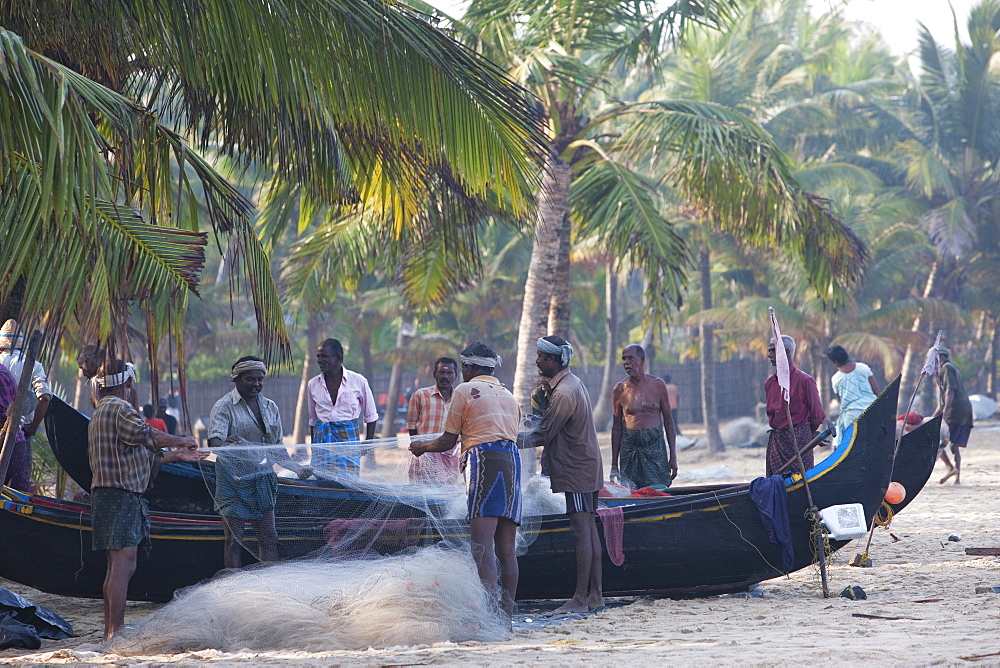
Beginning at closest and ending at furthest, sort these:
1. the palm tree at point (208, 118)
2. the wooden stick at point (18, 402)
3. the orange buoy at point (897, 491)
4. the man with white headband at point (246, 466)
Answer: the palm tree at point (208, 118), the wooden stick at point (18, 402), the man with white headband at point (246, 466), the orange buoy at point (897, 491)

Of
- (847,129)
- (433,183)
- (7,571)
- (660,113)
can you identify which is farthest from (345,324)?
(7,571)

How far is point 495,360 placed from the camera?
18.7ft

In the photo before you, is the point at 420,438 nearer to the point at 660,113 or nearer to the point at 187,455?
the point at 187,455

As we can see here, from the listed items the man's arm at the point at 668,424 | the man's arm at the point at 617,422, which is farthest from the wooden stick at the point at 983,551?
the man's arm at the point at 617,422

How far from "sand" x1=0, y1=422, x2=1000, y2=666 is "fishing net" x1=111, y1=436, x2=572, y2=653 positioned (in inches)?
5.3

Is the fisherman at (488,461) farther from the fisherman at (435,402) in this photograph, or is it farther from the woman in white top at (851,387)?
the woman in white top at (851,387)

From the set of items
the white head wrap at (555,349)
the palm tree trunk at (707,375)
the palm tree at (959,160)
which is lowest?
the white head wrap at (555,349)

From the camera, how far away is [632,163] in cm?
1169

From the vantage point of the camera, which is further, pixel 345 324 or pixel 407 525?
pixel 345 324

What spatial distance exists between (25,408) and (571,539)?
3631mm

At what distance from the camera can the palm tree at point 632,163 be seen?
9.98 m

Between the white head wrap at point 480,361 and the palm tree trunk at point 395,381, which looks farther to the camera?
the palm tree trunk at point 395,381

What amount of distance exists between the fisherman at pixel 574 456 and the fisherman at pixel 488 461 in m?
0.39

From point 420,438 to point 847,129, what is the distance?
23.3 m
